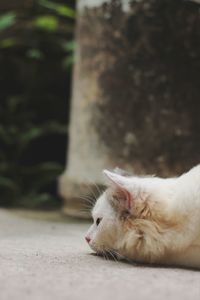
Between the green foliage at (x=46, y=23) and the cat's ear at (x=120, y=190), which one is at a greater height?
the green foliage at (x=46, y=23)

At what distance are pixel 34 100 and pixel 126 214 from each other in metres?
6.03

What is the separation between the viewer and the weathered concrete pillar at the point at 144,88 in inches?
209

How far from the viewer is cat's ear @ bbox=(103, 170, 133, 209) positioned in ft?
9.39

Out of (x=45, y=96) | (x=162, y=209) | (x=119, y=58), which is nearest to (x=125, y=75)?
(x=119, y=58)

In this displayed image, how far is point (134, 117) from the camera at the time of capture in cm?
539

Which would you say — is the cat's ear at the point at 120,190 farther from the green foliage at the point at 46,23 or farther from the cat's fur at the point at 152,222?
the green foliage at the point at 46,23

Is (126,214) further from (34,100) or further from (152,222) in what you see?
(34,100)

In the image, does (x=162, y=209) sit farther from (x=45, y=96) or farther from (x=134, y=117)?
(x=45, y=96)

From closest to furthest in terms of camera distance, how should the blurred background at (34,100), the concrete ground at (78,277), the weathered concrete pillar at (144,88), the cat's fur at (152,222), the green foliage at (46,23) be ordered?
the concrete ground at (78,277) → the cat's fur at (152,222) → the weathered concrete pillar at (144,88) → the green foliage at (46,23) → the blurred background at (34,100)

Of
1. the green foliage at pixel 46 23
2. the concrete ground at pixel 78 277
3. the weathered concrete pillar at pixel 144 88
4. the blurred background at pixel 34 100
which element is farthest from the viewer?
the blurred background at pixel 34 100

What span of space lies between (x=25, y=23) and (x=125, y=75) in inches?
123

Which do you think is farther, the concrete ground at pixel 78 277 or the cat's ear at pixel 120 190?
the cat's ear at pixel 120 190

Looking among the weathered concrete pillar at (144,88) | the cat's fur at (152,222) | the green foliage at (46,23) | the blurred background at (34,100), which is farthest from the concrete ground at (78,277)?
the green foliage at (46,23)

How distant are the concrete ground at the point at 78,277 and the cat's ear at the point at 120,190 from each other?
0.29 metres
